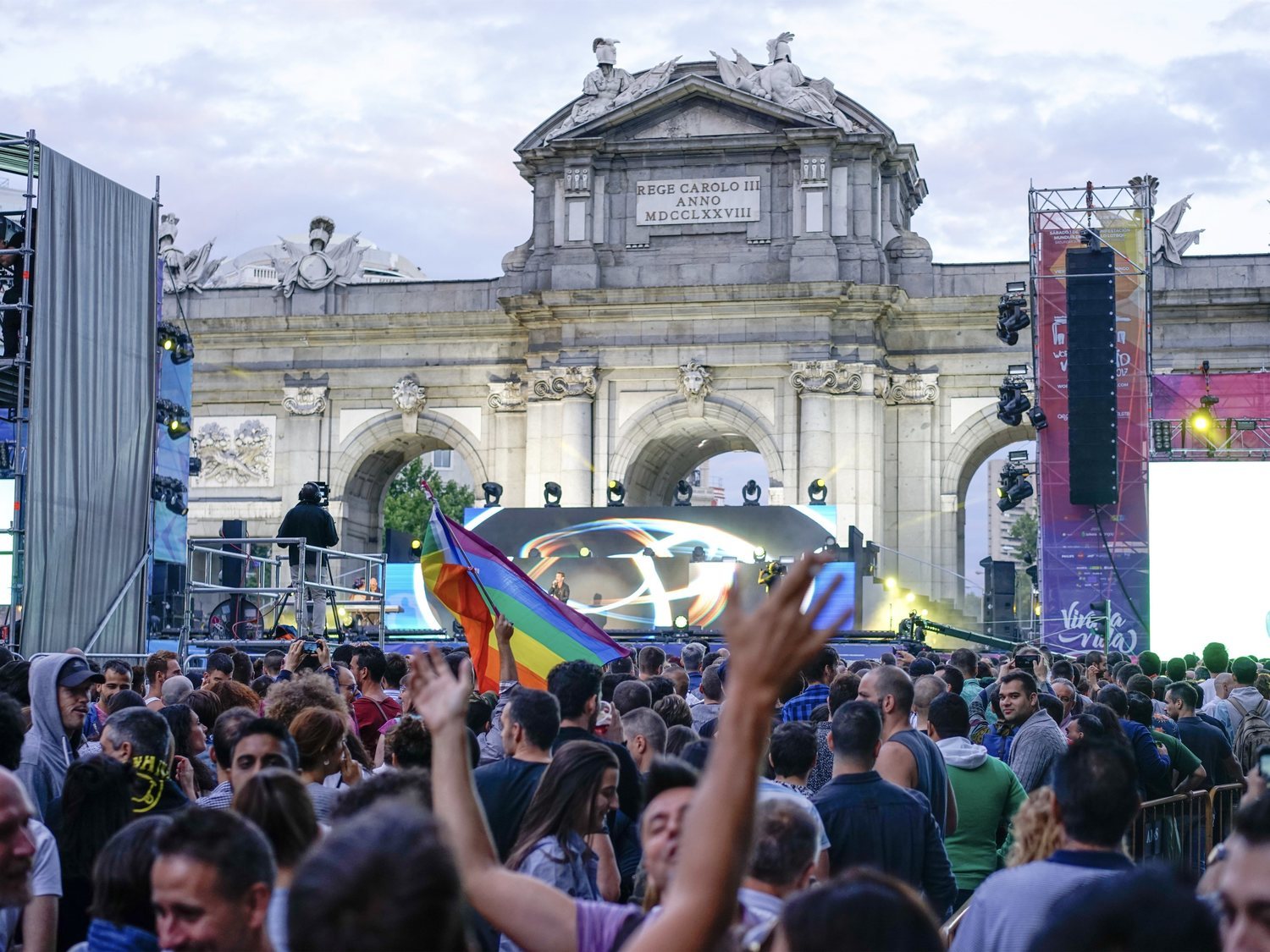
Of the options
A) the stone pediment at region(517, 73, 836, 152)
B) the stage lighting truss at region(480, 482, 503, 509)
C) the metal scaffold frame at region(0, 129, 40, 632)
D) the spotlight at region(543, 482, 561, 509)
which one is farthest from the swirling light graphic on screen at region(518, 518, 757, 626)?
the metal scaffold frame at region(0, 129, 40, 632)

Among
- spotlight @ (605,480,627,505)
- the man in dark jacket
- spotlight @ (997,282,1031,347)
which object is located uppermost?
spotlight @ (997,282,1031,347)

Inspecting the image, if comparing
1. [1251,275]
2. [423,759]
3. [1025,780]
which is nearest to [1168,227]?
[1251,275]

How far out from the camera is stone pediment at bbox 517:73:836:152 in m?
38.6

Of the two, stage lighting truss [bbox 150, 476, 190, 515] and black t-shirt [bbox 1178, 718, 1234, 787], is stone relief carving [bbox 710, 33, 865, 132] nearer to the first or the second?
stage lighting truss [bbox 150, 476, 190, 515]

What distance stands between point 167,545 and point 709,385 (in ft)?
48.0

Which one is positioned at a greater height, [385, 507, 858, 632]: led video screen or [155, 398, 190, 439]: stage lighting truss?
[155, 398, 190, 439]: stage lighting truss

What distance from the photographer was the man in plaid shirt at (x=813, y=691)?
33.7 feet

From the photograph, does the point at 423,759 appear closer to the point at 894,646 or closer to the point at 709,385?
the point at 894,646

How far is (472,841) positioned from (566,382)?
3524cm

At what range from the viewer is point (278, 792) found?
16.1ft

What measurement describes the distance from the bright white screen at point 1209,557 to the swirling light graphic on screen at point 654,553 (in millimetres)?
8493

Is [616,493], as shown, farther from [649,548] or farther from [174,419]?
[174,419]

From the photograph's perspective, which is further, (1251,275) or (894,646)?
(1251,275)

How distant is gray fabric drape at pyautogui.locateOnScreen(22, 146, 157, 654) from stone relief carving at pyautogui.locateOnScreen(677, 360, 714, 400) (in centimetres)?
1910
